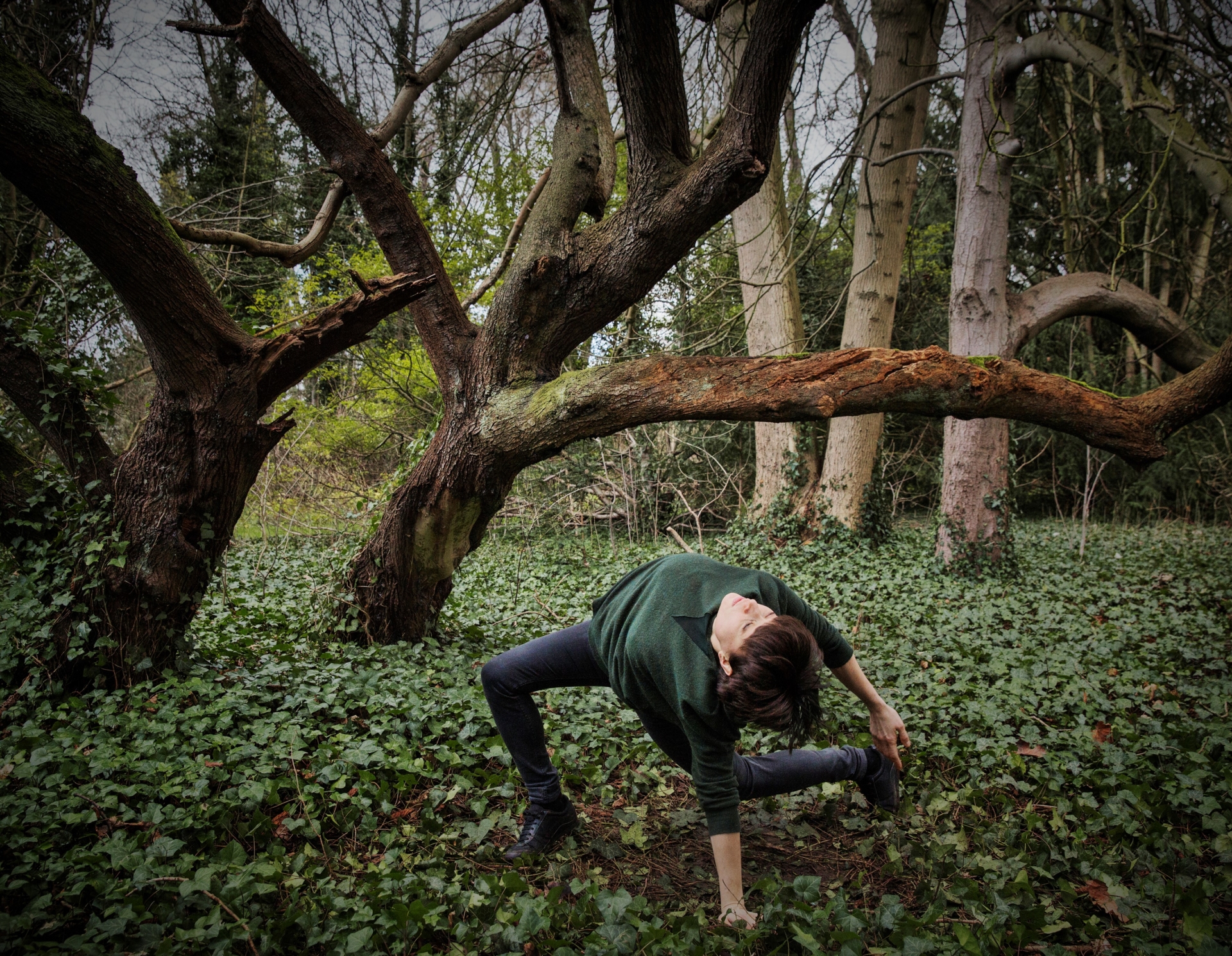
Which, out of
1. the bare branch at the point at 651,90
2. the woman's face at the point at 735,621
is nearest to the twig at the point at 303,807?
the woman's face at the point at 735,621

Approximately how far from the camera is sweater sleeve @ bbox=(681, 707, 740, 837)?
2.05 meters

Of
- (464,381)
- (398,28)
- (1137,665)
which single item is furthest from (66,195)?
(1137,665)

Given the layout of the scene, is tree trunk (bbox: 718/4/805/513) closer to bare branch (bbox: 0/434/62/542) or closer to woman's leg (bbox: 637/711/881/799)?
woman's leg (bbox: 637/711/881/799)

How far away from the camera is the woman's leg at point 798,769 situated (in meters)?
2.61

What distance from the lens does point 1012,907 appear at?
221 cm

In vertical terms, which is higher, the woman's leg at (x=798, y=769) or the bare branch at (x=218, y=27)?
the bare branch at (x=218, y=27)

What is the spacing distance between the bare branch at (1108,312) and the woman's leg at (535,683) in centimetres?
597

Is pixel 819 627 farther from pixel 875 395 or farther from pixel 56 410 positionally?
pixel 56 410

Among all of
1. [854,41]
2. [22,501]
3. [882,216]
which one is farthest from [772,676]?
[854,41]

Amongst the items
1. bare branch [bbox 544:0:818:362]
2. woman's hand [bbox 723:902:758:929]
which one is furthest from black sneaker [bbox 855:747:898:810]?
bare branch [bbox 544:0:818:362]

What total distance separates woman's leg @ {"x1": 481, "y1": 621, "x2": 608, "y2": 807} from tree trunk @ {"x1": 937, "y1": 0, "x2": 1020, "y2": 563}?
5486 mm

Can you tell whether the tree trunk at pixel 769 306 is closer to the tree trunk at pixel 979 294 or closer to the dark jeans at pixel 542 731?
the tree trunk at pixel 979 294

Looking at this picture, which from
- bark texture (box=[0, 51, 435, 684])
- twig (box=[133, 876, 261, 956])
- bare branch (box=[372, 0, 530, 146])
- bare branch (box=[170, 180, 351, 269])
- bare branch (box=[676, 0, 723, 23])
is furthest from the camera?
bare branch (box=[372, 0, 530, 146])

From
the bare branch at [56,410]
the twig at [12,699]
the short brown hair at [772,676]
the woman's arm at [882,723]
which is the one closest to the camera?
the short brown hair at [772,676]
